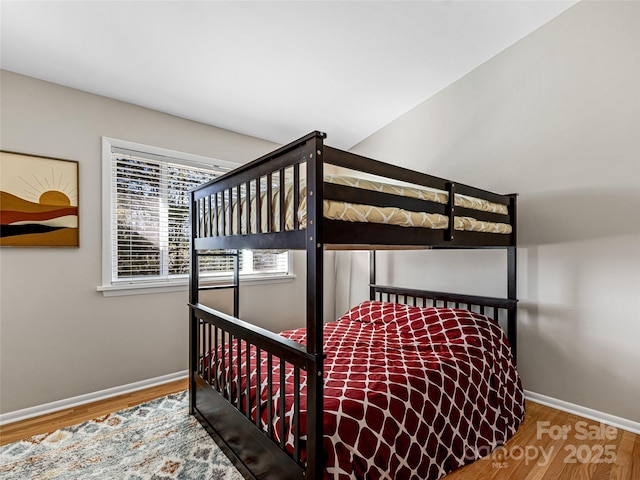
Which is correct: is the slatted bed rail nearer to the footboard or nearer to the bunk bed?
the bunk bed

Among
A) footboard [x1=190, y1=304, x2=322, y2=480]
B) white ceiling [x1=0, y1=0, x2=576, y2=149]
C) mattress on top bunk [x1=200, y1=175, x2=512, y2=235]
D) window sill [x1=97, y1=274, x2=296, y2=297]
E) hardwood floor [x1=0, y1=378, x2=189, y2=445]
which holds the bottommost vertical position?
hardwood floor [x1=0, y1=378, x2=189, y2=445]

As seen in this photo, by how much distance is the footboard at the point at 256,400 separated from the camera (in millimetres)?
1364

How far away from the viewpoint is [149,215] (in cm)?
280

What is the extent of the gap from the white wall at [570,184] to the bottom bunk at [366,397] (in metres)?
0.37

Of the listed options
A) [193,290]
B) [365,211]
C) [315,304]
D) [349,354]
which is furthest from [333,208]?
[193,290]

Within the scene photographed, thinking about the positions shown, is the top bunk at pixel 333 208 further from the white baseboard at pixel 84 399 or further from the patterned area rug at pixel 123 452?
the white baseboard at pixel 84 399

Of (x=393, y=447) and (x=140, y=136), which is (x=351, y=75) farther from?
(x=393, y=447)

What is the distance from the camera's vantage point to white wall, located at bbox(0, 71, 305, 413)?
221 cm

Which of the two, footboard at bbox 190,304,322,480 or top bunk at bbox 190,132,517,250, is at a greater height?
top bunk at bbox 190,132,517,250

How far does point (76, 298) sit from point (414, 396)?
7.71 ft

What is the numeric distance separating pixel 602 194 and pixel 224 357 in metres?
2.61

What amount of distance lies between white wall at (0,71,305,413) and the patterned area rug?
1.37 feet

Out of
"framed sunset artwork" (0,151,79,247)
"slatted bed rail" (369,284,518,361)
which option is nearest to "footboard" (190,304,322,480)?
"framed sunset artwork" (0,151,79,247)

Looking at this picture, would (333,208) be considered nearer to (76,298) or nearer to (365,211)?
(365,211)
